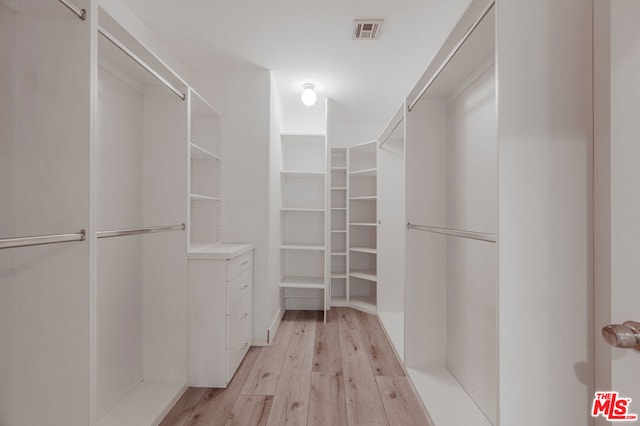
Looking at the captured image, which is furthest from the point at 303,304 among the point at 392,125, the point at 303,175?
the point at 392,125

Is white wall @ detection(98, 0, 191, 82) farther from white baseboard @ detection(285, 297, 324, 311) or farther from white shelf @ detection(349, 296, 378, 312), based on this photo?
white shelf @ detection(349, 296, 378, 312)

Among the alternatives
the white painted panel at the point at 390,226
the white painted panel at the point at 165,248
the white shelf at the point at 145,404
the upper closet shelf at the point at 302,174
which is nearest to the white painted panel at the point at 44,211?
the white shelf at the point at 145,404

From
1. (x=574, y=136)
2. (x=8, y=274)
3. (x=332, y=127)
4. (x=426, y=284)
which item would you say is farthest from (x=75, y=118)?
(x=332, y=127)

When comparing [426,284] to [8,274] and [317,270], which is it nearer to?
[317,270]

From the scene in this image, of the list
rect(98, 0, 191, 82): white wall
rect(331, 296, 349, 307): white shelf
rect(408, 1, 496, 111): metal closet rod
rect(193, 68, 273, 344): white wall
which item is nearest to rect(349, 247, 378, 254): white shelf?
rect(331, 296, 349, 307): white shelf

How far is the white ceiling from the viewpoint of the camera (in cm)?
217

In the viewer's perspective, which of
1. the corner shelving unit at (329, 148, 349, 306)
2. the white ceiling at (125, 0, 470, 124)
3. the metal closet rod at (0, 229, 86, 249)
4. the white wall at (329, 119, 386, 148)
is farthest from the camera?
the white wall at (329, 119, 386, 148)

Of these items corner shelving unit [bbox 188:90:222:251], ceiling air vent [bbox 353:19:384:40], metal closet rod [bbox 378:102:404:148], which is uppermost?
ceiling air vent [bbox 353:19:384:40]

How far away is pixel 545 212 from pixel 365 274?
3209 millimetres

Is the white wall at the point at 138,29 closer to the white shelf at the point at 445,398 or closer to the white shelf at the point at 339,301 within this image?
the white shelf at the point at 445,398

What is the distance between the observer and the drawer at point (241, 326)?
7.54 ft

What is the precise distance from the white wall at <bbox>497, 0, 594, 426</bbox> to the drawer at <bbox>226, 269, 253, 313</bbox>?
5.67ft

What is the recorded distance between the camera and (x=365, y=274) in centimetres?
415

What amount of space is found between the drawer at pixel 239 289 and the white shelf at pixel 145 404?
1.93 feet
